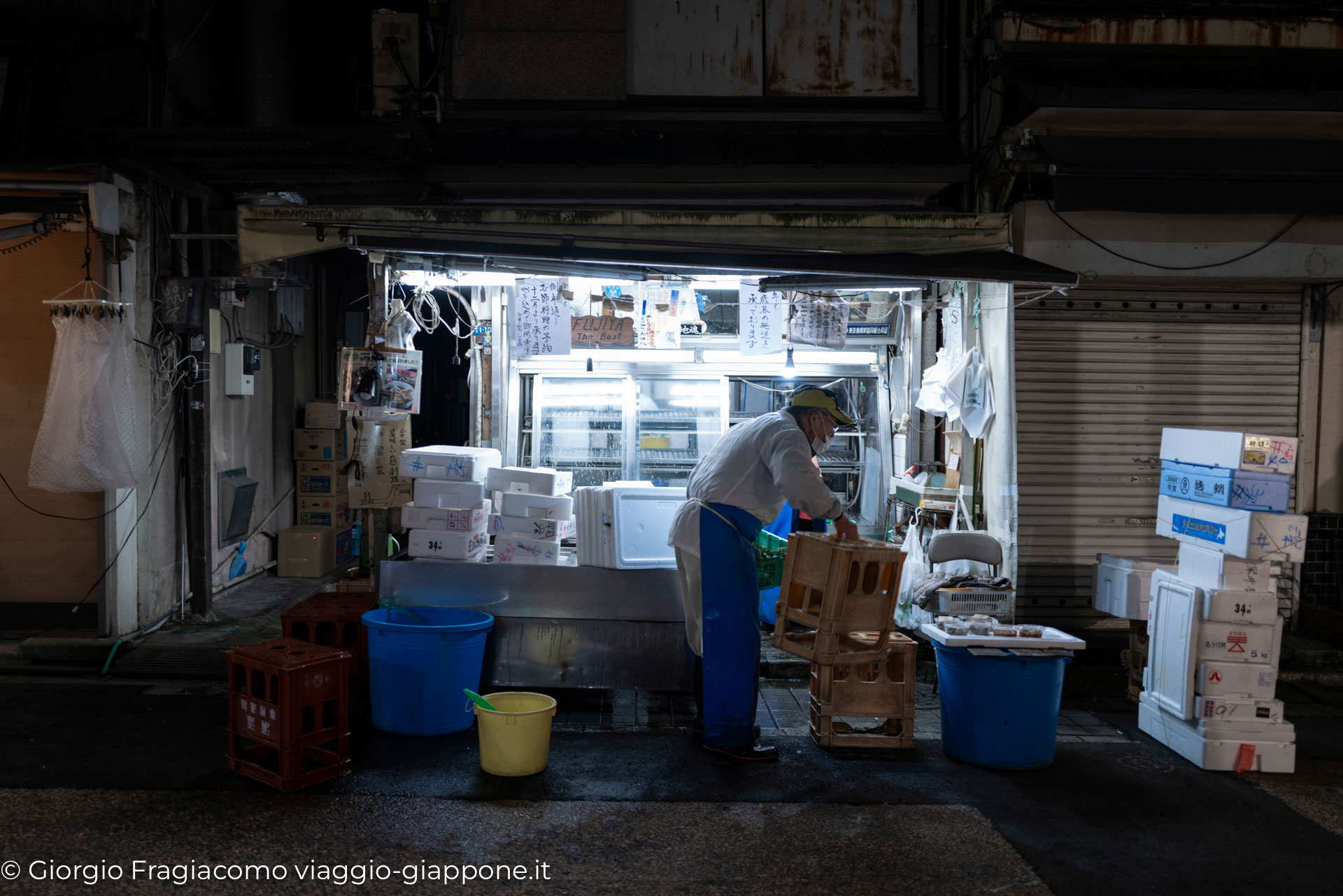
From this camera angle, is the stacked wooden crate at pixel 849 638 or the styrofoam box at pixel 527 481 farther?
the styrofoam box at pixel 527 481

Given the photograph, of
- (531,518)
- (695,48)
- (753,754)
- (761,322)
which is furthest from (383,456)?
(753,754)

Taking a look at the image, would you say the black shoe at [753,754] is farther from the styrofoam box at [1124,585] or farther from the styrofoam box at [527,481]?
the styrofoam box at [1124,585]

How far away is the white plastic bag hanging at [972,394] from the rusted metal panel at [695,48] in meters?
3.14

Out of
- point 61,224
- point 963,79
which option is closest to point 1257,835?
point 963,79

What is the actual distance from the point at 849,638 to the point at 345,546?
8.03 m

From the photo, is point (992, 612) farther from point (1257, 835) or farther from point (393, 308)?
point (393, 308)

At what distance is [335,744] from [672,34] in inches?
255

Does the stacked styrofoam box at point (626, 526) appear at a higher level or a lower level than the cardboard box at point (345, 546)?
higher

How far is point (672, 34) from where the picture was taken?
26.5ft

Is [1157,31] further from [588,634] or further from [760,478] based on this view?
[588,634]

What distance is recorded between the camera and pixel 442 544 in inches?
280

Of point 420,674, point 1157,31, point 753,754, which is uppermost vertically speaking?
point 1157,31

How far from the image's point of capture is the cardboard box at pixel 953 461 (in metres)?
8.62

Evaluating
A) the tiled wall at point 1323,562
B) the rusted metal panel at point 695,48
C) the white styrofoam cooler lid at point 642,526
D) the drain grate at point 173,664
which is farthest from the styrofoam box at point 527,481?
the tiled wall at point 1323,562
